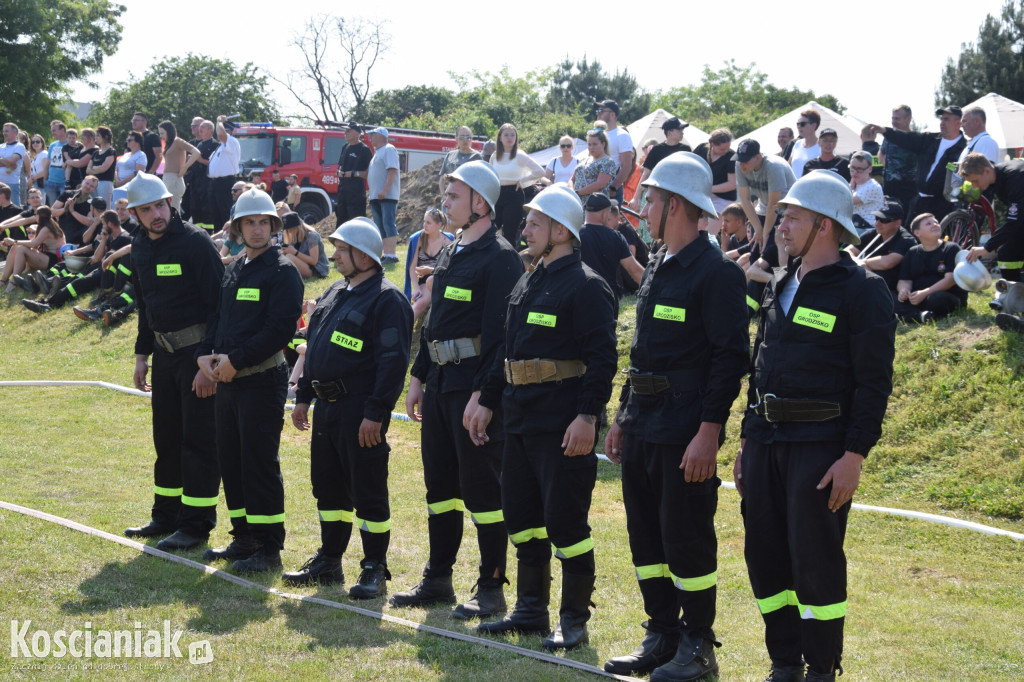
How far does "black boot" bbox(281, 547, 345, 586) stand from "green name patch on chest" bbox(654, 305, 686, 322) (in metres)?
2.92

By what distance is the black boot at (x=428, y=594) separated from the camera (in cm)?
604

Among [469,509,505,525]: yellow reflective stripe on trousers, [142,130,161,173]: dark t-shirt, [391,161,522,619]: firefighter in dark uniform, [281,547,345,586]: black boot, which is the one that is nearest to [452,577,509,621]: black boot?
[391,161,522,619]: firefighter in dark uniform

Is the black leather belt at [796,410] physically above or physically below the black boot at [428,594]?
above

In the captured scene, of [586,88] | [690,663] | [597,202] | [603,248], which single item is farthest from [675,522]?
[586,88]

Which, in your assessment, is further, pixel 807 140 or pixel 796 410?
pixel 807 140

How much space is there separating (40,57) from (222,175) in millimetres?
25355

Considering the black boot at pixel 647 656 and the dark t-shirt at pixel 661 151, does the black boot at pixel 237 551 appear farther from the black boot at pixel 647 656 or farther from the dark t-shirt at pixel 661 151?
the dark t-shirt at pixel 661 151

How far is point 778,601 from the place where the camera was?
15.2 ft

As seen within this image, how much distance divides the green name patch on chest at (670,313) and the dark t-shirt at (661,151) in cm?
809

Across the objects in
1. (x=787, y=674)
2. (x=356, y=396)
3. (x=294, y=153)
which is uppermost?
(x=294, y=153)

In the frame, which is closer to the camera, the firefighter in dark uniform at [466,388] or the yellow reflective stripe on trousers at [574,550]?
the yellow reflective stripe on trousers at [574,550]

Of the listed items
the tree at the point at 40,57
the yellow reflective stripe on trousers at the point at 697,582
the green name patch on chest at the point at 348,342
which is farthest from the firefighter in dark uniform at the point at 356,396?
the tree at the point at 40,57

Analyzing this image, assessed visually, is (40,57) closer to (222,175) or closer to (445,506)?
(222,175)

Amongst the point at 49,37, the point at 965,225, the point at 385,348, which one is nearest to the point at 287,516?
the point at 385,348
